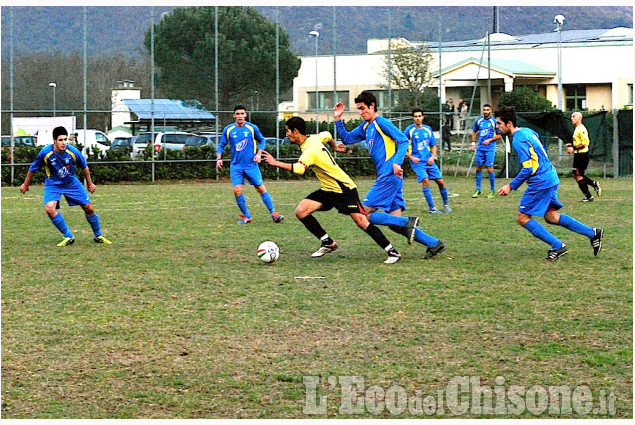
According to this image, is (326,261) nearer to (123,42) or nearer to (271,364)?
(271,364)

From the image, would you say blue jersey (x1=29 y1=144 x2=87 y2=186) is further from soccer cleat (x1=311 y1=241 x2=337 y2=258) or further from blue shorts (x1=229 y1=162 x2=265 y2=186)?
blue shorts (x1=229 y1=162 x2=265 y2=186)

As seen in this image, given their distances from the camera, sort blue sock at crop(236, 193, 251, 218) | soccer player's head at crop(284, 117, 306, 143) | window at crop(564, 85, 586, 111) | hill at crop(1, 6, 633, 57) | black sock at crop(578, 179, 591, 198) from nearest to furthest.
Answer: soccer player's head at crop(284, 117, 306, 143), blue sock at crop(236, 193, 251, 218), black sock at crop(578, 179, 591, 198), hill at crop(1, 6, 633, 57), window at crop(564, 85, 586, 111)

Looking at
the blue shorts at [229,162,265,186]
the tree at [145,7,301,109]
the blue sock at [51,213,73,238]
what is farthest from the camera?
the tree at [145,7,301,109]

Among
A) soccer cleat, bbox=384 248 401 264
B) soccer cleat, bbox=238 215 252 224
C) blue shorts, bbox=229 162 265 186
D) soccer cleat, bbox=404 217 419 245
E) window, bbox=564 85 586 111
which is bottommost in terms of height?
soccer cleat, bbox=384 248 401 264

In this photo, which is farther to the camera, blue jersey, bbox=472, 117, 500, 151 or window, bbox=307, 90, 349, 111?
window, bbox=307, 90, 349, 111

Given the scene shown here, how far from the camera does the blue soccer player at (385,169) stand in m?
10.7

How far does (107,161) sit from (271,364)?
2198cm

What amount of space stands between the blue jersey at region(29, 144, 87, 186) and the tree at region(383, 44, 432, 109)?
2005cm

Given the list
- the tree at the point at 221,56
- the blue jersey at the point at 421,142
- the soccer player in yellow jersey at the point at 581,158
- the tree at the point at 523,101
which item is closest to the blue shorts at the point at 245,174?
the blue jersey at the point at 421,142

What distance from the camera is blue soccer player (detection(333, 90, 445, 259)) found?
10.7m

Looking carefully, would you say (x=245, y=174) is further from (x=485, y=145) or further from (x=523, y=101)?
(x=523, y=101)

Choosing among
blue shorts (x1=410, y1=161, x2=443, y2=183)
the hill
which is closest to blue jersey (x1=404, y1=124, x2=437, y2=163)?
blue shorts (x1=410, y1=161, x2=443, y2=183)

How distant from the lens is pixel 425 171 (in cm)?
1691

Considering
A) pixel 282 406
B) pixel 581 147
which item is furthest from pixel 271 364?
pixel 581 147
